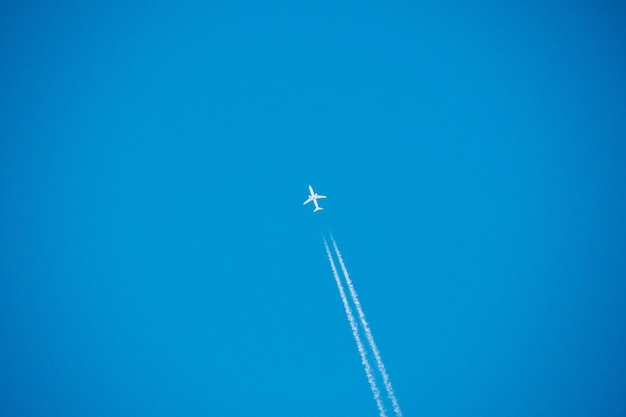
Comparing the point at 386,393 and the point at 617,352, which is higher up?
the point at 386,393

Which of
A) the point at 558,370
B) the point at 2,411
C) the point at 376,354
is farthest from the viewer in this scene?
the point at 2,411

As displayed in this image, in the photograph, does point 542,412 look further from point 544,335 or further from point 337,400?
point 337,400

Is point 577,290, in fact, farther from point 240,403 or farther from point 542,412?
point 240,403

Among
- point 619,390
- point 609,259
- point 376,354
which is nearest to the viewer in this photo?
point 619,390

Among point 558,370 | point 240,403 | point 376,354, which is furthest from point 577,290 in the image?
point 240,403

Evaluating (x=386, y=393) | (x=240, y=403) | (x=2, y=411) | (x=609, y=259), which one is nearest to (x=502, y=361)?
(x=386, y=393)

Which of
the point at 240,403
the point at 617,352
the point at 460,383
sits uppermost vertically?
the point at 240,403

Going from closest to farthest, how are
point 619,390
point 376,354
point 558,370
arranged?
point 619,390 < point 558,370 < point 376,354

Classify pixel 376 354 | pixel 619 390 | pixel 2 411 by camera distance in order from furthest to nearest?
pixel 2 411
pixel 376 354
pixel 619 390

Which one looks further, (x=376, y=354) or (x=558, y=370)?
(x=376, y=354)
